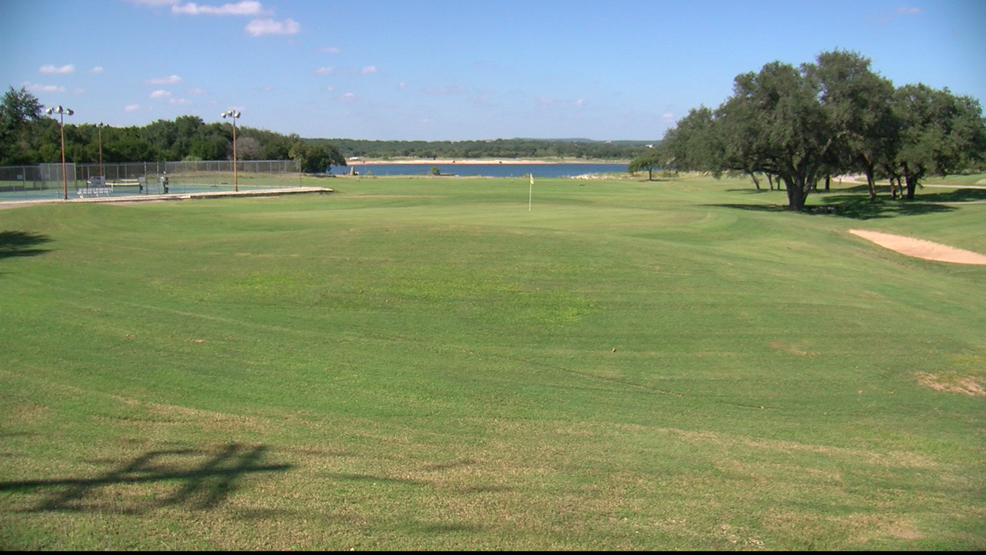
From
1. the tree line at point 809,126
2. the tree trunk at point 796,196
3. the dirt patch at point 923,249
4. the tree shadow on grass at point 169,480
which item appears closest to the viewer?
the tree shadow on grass at point 169,480

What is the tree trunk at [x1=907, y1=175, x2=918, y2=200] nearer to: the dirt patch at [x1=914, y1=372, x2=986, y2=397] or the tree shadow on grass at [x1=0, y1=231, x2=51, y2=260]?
the dirt patch at [x1=914, y1=372, x2=986, y2=397]

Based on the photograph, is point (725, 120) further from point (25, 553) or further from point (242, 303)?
point (25, 553)

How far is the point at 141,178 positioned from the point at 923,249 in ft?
164

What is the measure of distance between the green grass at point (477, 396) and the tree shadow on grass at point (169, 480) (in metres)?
0.03

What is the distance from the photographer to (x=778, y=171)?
48.1m

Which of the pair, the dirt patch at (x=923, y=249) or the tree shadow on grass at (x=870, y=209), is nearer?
the dirt patch at (x=923, y=249)

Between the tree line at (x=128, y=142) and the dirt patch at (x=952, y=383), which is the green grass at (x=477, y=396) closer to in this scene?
the dirt patch at (x=952, y=383)

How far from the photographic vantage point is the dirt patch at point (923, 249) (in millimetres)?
26422

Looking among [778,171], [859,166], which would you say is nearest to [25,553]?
[778,171]

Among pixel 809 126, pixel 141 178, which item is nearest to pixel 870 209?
pixel 809 126

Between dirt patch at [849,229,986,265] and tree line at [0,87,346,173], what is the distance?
46500 mm

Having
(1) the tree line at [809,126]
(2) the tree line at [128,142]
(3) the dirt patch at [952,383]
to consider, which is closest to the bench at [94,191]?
(2) the tree line at [128,142]

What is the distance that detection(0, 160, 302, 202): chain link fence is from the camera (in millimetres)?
49031

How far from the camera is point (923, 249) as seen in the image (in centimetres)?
2875
